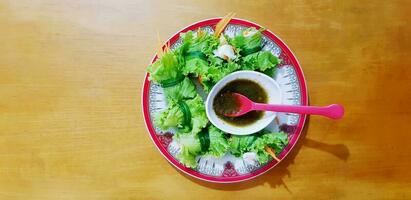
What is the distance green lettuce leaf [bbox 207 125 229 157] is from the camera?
123 cm

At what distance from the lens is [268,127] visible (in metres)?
1.30

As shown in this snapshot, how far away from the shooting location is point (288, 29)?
1326 mm

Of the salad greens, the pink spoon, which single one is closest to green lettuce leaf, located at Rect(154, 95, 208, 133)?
the salad greens

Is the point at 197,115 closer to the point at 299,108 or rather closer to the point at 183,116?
the point at 183,116

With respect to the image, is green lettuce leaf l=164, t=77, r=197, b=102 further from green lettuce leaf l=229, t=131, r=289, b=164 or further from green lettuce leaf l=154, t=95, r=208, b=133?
green lettuce leaf l=229, t=131, r=289, b=164

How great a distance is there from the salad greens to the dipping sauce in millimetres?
35

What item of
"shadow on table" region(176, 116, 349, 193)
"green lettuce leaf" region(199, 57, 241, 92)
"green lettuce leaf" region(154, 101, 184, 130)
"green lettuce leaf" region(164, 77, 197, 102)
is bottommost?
"shadow on table" region(176, 116, 349, 193)

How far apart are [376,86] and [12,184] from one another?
3.42ft

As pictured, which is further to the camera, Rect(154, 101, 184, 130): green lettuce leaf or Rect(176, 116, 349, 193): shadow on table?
Rect(176, 116, 349, 193): shadow on table

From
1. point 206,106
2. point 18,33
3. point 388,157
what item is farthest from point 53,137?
point 388,157

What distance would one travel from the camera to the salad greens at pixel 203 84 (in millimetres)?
1224

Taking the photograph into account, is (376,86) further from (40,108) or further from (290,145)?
(40,108)

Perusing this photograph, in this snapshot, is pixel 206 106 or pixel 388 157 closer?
A: pixel 206 106

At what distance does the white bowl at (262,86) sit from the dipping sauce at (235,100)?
0.04 ft
